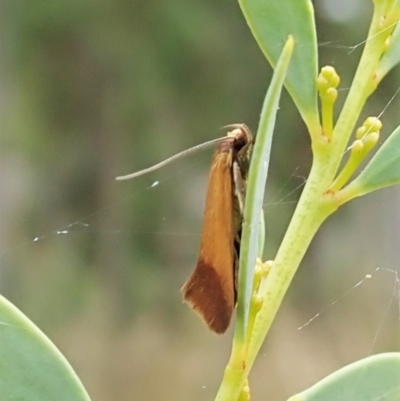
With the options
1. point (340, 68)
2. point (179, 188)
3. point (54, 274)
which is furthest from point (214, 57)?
point (54, 274)

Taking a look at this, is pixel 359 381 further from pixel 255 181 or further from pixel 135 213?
pixel 135 213

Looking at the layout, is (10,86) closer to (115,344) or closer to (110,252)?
(110,252)

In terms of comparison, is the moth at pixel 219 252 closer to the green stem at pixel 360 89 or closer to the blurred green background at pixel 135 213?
the green stem at pixel 360 89

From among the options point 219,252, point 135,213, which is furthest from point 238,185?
point 135,213

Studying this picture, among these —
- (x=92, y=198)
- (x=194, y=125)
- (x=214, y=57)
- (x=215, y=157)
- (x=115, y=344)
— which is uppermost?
(x=215, y=157)

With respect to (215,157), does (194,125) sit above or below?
below

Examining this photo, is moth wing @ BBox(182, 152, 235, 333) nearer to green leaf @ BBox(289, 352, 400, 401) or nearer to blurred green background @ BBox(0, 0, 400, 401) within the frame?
green leaf @ BBox(289, 352, 400, 401)
